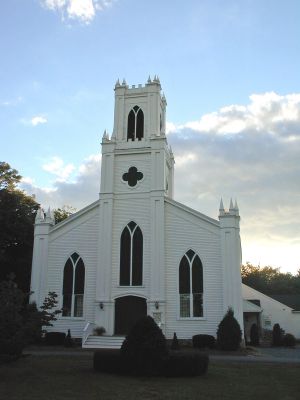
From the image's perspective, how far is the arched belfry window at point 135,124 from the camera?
36.2 metres

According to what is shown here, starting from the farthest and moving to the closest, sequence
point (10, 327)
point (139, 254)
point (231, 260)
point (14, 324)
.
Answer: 1. point (139, 254)
2. point (231, 260)
3. point (14, 324)
4. point (10, 327)

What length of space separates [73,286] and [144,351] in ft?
58.6

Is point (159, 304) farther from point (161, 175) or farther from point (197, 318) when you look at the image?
point (161, 175)

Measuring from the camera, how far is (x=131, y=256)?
108 feet

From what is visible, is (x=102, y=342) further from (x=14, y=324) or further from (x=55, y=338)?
(x=14, y=324)

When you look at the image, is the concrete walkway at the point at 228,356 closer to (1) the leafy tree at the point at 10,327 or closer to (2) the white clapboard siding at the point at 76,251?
(2) the white clapboard siding at the point at 76,251

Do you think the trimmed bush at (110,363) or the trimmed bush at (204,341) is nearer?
the trimmed bush at (110,363)

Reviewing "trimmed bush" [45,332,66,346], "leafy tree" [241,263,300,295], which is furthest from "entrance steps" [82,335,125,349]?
"leafy tree" [241,263,300,295]

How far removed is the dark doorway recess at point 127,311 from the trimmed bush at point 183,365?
15.6 meters

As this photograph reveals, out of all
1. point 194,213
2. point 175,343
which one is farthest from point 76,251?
point 175,343

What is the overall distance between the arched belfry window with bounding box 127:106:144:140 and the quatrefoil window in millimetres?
2749

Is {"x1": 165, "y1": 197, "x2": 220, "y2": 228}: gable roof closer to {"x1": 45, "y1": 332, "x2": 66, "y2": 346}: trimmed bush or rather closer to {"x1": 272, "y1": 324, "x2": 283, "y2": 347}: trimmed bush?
{"x1": 272, "y1": 324, "x2": 283, "y2": 347}: trimmed bush

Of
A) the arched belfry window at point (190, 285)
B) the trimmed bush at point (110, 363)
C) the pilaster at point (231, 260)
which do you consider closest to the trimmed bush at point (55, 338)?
the arched belfry window at point (190, 285)

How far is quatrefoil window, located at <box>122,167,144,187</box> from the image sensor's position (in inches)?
1362
